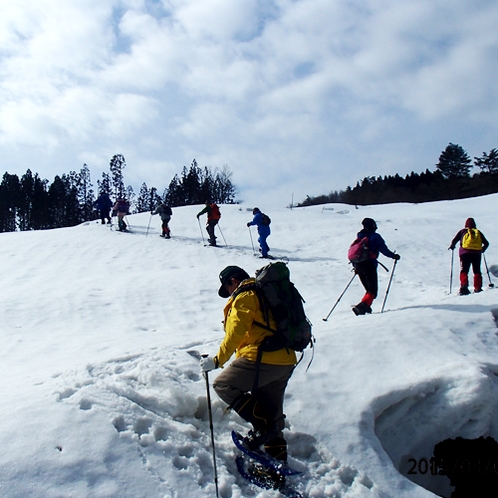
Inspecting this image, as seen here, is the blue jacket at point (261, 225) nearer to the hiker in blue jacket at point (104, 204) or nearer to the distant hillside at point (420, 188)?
the hiker in blue jacket at point (104, 204)

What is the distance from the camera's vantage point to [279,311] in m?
3.75

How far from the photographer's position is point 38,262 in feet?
50.5

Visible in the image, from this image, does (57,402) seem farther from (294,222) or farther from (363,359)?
(294,222)

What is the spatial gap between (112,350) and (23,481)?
386 cm

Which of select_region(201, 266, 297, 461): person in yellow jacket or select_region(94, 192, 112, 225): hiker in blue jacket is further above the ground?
select_region(94, 192, 112, 225): hiker in blue jacket

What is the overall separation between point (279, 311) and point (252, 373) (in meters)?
0.59

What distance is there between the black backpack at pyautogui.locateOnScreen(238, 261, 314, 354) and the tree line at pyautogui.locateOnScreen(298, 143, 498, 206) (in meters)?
57.6

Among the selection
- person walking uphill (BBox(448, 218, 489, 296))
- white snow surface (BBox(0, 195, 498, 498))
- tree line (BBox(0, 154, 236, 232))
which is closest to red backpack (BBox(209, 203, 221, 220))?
white snow surface (BBox(0, 195, 498, 498))

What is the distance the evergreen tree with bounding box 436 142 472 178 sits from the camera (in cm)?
6631

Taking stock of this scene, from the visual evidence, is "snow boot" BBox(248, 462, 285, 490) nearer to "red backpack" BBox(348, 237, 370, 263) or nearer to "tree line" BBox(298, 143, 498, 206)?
"red backpack" BBox(348, 237, 370, 263)

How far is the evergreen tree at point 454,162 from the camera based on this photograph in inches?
2611

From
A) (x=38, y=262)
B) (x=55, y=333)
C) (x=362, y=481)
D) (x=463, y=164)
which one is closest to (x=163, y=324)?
(x=55, y=333)

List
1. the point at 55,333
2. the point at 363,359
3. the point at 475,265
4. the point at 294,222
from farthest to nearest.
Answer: the point at 294,222 < the point at 475,265 < the point at 55,333 < the point at 363,359

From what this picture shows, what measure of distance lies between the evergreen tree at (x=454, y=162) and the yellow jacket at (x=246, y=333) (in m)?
69.9
